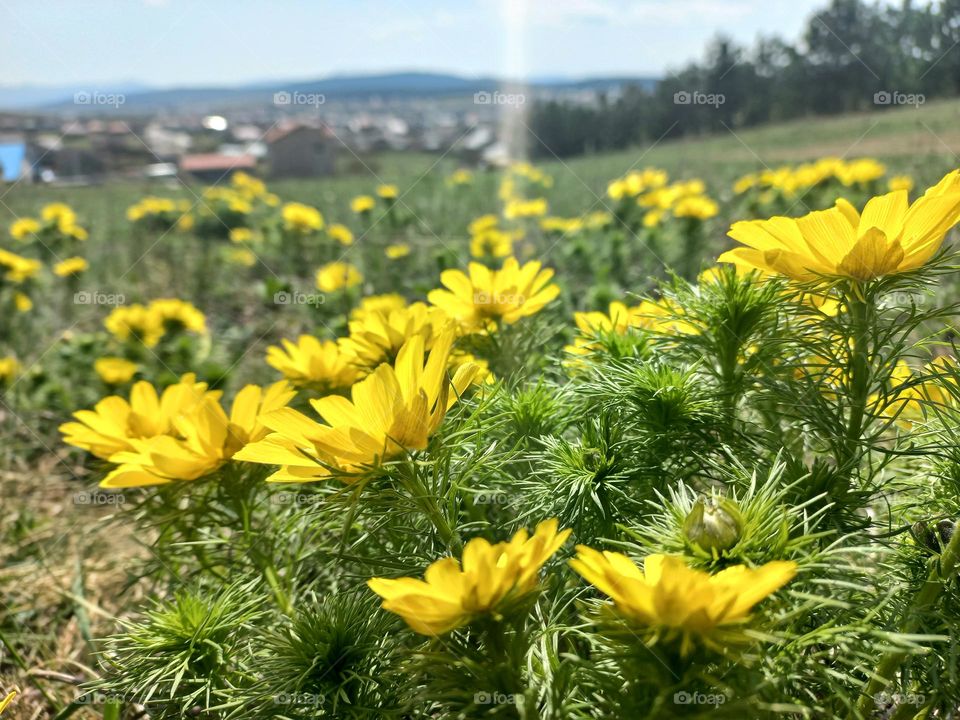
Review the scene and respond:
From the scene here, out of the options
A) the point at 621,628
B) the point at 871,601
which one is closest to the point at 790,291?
the point at 871,601

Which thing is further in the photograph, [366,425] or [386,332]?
[386,332]

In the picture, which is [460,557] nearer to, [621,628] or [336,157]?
[621,628]

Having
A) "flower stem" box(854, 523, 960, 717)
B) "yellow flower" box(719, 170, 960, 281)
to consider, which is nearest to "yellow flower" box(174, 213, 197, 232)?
"yellow flower" box(719, 170, 960, 281)

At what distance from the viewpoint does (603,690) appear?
668 mm

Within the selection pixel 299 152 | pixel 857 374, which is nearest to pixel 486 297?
pixel 857 374

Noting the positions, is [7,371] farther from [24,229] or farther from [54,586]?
[24,229]

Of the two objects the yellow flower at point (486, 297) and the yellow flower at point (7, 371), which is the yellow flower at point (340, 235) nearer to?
the yellow flower at point (7, 371)

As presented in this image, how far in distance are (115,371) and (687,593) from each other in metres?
2.16

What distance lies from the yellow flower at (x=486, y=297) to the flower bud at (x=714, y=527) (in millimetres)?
561

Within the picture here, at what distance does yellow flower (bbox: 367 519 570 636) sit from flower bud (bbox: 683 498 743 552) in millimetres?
141

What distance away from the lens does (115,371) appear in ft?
7.47

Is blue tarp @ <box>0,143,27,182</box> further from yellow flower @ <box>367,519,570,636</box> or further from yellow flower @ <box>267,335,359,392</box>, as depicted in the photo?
yellow flower @ <box>367,519,570,636</box>

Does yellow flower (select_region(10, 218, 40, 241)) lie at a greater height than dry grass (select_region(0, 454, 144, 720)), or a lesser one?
greater

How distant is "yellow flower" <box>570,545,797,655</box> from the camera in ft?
1.70
